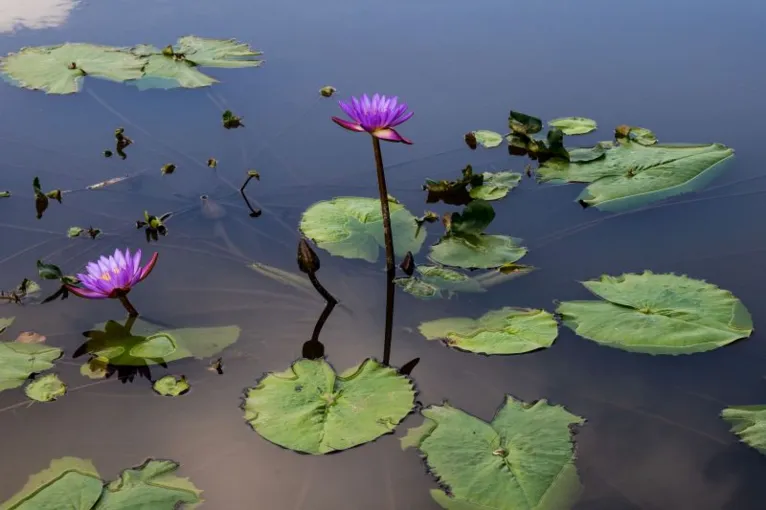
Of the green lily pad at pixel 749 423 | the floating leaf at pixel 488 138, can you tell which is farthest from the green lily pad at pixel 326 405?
the floating leaf at pixel 488 138

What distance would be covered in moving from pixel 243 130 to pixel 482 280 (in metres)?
1.64

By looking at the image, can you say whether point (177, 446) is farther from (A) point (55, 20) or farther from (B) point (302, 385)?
(A) point (55, 20)

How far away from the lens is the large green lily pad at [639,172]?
3082 mm

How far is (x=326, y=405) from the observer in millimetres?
2092

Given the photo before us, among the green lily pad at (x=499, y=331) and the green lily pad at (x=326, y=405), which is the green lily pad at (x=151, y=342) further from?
the green lily pad at (x=499, y=331)

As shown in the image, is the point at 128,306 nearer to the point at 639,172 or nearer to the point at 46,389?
the point at 46,389

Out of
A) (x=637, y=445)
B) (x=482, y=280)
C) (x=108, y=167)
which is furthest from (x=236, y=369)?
(x=108, y=167)

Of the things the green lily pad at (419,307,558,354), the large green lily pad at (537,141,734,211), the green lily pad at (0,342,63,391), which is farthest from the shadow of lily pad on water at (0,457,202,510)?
the large green lily pad at (537,141,734,211)

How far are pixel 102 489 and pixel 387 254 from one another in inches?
47.4

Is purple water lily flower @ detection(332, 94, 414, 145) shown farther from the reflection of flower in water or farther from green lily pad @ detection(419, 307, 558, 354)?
the reflection of flower in water

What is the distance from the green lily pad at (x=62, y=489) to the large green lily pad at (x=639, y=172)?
211 centimetres

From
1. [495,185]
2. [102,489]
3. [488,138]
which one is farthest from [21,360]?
[488,138]

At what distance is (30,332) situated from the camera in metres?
2.43

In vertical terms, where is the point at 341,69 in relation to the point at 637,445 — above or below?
above
